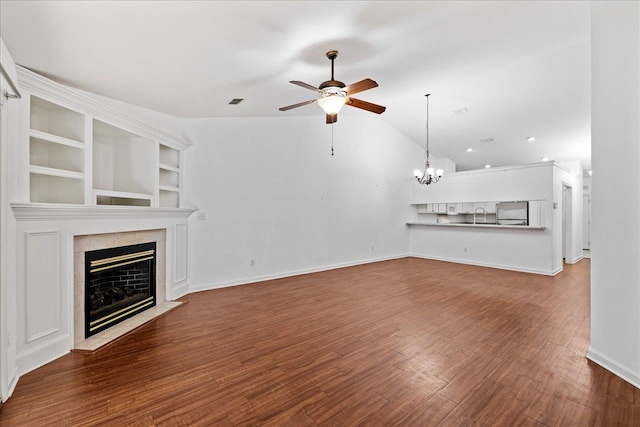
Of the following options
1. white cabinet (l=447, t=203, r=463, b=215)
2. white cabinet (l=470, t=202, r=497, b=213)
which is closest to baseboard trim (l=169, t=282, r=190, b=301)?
white cabinet (l=447, t=203, r=463, b=215)

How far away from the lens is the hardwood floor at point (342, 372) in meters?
1.90

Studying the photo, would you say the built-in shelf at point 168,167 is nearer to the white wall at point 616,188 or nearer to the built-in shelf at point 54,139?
the built-in shelf at point 54,139

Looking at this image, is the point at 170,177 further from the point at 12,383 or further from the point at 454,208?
the point at 454,208

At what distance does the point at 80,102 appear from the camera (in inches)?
113

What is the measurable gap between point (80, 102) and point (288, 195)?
368 centimetres

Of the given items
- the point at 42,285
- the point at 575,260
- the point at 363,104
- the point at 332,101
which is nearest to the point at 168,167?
the point at 42,285

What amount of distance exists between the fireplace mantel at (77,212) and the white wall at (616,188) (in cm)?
487

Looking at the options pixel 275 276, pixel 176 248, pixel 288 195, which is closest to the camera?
pixel 176 248

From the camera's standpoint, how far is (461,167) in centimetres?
991

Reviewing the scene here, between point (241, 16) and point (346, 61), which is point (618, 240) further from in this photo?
point (241, 16)

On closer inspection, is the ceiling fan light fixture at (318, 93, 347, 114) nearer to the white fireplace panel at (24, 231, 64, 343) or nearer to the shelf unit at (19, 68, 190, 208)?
the shelf unit at (19, 68, 190, 208)

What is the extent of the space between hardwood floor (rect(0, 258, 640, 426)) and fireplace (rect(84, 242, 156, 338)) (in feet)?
1.29

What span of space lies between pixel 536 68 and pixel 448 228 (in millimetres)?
4240

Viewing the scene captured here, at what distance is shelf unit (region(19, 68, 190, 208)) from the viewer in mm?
2609
